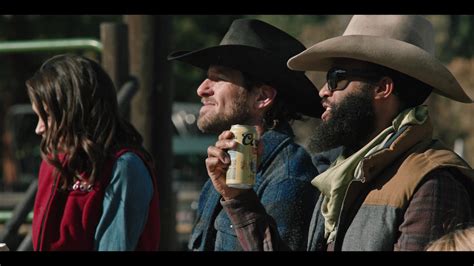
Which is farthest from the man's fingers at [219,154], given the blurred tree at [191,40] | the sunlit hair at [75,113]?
the blurred tree at [191,40]

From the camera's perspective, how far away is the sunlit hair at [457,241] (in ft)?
9.82

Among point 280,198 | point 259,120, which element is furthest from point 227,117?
point 280,198

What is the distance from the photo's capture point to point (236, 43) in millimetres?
4000

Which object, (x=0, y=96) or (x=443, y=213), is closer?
(x=443, y=213)

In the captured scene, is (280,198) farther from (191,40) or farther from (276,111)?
(191,40)

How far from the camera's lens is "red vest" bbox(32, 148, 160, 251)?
385 cm

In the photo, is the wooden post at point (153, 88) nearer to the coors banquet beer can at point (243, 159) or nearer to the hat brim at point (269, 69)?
the hat brim at point (269, 69)

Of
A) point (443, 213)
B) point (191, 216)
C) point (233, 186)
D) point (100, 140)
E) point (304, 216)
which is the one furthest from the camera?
point (191, 216)

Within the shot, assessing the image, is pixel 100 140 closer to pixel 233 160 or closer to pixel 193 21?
pixel 233 160

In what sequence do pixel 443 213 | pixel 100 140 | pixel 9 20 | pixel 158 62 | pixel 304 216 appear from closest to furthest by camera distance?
pixel 443 213 < pixel 304 216 < pixel 100 140 < pixel 158 62 < pixel 9 20

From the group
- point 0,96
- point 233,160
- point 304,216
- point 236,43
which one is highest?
point 236,43
